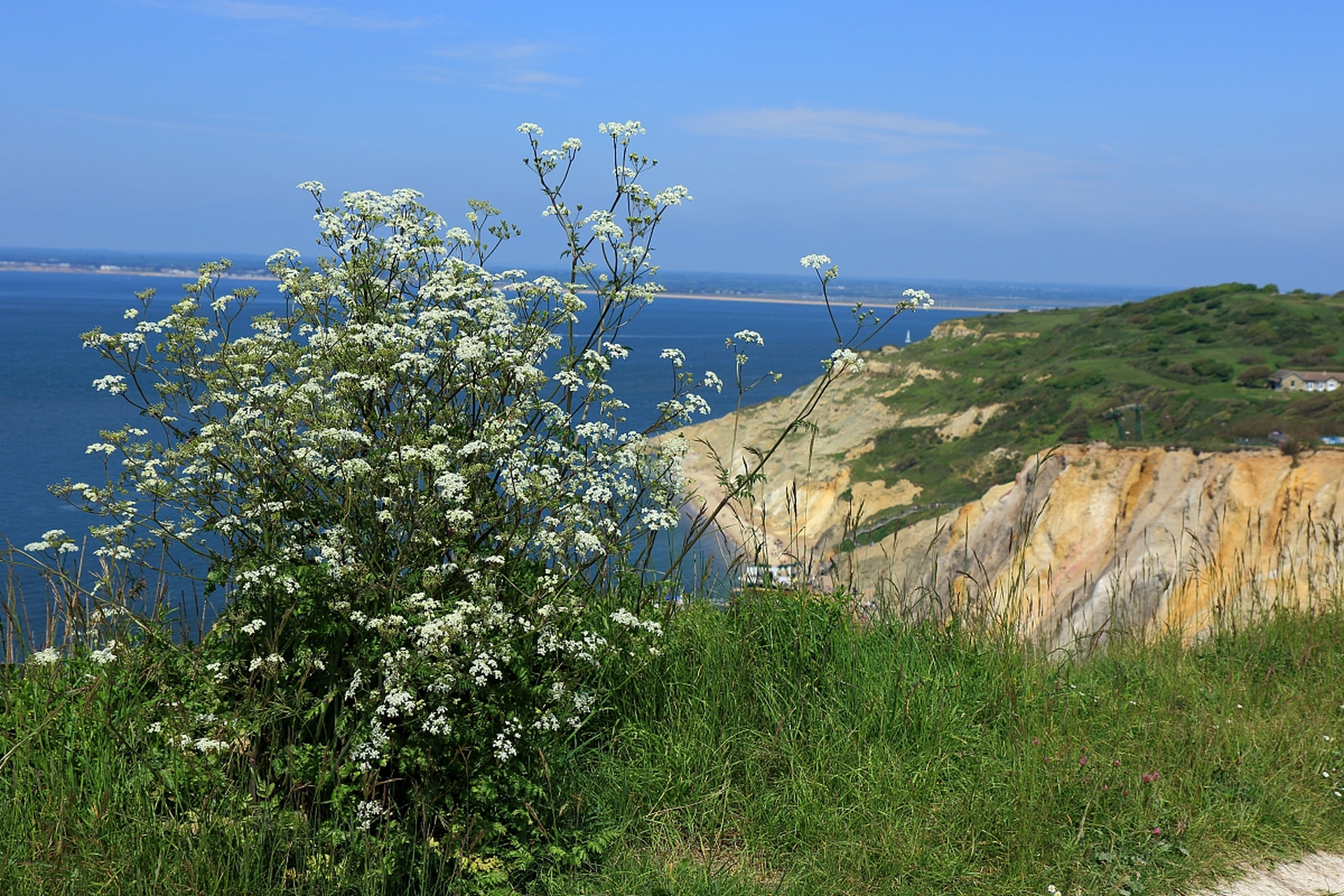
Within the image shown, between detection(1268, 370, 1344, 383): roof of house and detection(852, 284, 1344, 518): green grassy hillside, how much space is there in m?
0.58

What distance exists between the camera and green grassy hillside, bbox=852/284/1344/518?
115ft

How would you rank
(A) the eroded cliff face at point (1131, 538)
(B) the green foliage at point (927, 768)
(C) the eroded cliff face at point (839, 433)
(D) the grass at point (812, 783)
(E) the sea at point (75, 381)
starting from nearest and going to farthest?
(D) the grass at point (812, 783), (B) the green foliage at point (927, 768), (A) the eroded cliff face at point (1131, 538), (E) the sea at point (75, 381), (C) the eroded cliff face at point (839, 433)

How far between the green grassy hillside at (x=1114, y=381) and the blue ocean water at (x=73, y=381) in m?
7.83

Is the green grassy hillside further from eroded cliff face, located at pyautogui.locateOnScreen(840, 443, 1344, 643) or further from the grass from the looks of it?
the grass

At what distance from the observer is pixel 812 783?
408 centimetres

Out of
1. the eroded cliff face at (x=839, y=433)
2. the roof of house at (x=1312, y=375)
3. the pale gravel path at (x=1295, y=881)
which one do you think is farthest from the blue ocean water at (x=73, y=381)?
the roof of house at (x=1312, y=375)

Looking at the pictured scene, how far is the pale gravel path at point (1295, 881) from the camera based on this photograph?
3.89 meters

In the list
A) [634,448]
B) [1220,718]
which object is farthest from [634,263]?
[1220,718]

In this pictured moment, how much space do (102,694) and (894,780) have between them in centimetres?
343

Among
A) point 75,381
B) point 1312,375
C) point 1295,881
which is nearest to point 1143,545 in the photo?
point 1295,881

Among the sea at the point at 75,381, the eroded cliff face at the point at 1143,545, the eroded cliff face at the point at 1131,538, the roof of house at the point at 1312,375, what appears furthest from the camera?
the roof of house at the point at 1312,375

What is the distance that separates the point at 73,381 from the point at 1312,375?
80686mm

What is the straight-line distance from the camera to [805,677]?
4.69m

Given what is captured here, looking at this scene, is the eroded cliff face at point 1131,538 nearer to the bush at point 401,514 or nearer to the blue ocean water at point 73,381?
the bush at point 401,514
